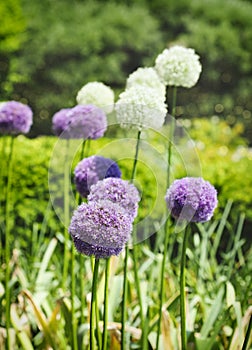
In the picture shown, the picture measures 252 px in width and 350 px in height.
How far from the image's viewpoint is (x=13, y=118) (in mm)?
1812

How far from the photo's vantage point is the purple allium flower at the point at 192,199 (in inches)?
47.2

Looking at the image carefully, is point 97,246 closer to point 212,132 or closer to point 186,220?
point 186,220

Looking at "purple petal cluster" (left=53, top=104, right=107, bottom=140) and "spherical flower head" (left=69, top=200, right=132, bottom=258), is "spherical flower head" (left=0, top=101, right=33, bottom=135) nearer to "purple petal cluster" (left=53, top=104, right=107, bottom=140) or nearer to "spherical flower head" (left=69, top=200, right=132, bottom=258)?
"purple petal cluster" (left=53, top=104, right=107, bottom=140)

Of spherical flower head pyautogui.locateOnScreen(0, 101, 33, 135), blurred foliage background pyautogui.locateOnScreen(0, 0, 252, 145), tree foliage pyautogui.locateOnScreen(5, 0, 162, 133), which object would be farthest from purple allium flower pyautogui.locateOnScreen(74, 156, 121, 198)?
tree foliage pyautogui.locateOnScreen(5, 0, 162, 133)

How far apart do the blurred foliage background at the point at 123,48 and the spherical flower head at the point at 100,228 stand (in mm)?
5987

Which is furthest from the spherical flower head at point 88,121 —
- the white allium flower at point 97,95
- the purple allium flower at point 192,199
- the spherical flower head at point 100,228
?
the spherical flower head at point 100,228

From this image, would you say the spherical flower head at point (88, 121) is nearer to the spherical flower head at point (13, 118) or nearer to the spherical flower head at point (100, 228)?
the spherical flower head at point (13, 118)

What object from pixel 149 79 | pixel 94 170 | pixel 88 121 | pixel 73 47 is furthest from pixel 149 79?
pixel 73 47

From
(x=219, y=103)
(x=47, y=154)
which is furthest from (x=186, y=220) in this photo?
(x=219, y=103)

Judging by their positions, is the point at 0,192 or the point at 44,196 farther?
the point at 44,196

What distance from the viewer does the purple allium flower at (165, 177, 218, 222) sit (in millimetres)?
1198

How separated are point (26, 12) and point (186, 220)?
21.7 ft

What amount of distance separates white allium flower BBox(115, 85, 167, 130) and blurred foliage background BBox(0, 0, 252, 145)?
5611mm

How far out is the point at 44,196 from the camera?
10.8 ft
